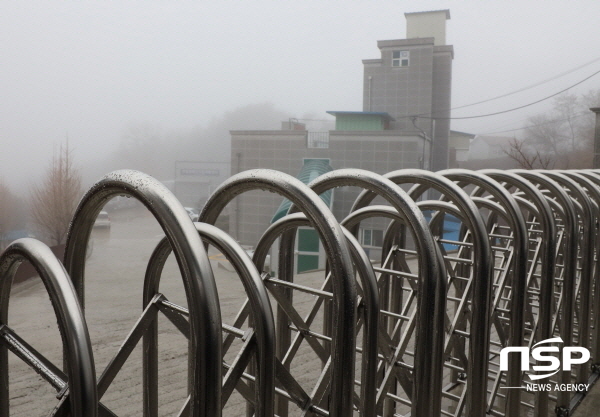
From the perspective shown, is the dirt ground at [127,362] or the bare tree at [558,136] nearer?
the dirt ground at [127,362]

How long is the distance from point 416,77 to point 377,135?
2.10 metres

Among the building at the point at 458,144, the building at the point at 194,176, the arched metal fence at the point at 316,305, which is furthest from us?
the building at the point at 458,144

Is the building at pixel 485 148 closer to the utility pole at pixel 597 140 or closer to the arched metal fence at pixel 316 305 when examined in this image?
the utility pole at pixel 597 140

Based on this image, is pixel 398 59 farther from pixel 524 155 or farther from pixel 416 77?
pixel 524 155

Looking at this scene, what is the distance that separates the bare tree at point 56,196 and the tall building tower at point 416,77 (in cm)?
619

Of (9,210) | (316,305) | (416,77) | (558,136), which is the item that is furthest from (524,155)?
(316,305)

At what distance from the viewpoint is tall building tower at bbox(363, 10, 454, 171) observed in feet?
31.4

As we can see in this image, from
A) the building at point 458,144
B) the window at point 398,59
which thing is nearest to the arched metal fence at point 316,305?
the window at point 398,59

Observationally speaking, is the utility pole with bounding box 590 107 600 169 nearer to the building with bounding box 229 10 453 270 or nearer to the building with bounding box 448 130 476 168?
the building with bounding box 229 10 453 270

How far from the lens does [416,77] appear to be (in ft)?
31.8

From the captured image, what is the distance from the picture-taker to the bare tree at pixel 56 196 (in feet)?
15.2

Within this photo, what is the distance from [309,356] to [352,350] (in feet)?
5.05

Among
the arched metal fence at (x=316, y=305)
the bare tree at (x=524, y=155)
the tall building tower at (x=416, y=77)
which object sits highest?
the tall building tower at (x=416, y=77)

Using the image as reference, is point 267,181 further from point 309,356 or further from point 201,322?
point 309,356
